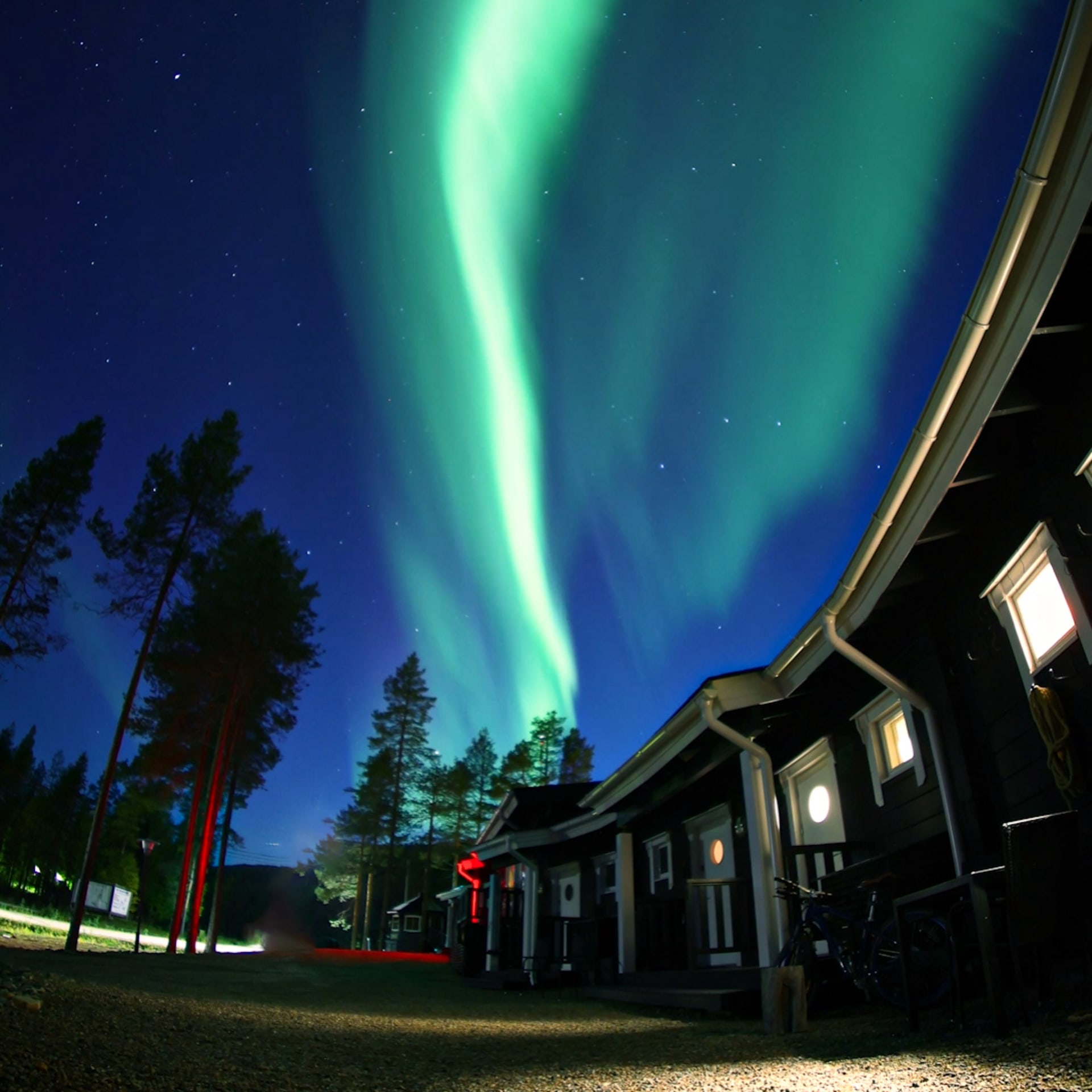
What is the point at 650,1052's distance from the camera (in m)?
4.41

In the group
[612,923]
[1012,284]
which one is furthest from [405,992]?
[1012,284]

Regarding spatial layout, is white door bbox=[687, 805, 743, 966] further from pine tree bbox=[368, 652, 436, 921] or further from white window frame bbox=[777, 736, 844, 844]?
pine tree bbox=[368, 652, 436, 921]

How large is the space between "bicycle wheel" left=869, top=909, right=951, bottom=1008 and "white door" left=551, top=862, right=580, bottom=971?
11750 millimetres

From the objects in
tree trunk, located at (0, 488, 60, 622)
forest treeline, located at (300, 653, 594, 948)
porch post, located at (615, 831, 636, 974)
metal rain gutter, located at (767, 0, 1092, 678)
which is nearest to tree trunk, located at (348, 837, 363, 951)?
forest treeline, located at (300, 653, 594, 948)

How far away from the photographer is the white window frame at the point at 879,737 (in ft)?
22.2

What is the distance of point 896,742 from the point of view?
23.4ft

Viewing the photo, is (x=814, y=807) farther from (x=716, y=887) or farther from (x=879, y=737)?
(x=716, y=887)

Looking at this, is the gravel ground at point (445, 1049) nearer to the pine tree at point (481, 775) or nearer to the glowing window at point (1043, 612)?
the glowing window at point (1043, 612)

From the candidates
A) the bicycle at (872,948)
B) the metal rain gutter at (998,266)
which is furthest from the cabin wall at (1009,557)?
the bicycle at (872,948)

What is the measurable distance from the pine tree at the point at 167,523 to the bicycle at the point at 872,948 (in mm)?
17615

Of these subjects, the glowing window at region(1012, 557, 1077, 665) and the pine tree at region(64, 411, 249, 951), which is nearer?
the glowing window at region(1012, 557, 1077, 665)

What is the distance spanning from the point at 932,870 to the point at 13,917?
3260cm

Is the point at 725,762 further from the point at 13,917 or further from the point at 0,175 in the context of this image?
the point at 13,917

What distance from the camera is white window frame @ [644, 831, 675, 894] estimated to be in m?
12.1
